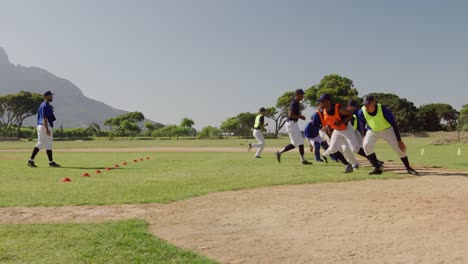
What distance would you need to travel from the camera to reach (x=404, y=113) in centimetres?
7744

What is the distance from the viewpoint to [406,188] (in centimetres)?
762

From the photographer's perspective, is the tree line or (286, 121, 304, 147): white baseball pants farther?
the tree line

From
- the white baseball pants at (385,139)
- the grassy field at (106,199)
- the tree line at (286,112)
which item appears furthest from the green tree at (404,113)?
the grassy field at (106,199)

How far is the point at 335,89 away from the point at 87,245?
71655mm

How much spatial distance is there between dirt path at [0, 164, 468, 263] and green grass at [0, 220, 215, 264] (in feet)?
0.82

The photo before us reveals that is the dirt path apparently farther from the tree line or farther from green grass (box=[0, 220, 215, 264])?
the tree line

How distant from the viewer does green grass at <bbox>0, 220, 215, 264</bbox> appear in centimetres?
372

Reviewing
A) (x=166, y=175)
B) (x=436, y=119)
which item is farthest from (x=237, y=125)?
(x=166, y=175)

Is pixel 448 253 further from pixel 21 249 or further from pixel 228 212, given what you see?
pixel 21 249

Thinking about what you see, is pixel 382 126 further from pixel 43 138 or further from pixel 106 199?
pixel 43 138

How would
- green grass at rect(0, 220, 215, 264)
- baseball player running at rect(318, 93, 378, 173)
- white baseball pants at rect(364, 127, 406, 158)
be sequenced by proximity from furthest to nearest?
baseball player running at rect(318, 93, 378, 173) → white baseball pants at rect(364, 127, 406, 158) → green grass at rect(0, 220, 215, 264)

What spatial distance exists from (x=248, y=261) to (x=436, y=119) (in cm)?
8929

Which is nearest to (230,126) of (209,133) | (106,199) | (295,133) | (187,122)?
(187,122)

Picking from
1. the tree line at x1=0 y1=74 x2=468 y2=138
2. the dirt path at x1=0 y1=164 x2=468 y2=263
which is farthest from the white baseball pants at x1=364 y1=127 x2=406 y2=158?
the tree line at x1=0 y1=74 x2=468 y2=138
